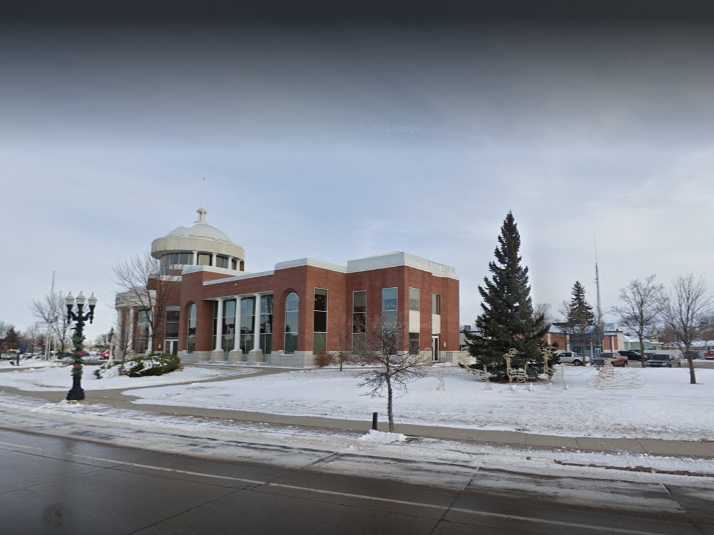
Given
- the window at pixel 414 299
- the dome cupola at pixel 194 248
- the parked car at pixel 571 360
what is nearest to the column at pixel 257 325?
the window at pixel 414 299

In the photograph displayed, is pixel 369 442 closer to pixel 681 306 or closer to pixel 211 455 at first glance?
pixel 211 455

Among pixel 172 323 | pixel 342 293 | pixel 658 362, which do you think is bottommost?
pixel 658 362

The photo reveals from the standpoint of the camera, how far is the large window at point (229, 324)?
5461 cm

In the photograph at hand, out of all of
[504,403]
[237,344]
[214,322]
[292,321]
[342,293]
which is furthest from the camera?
[214,322]

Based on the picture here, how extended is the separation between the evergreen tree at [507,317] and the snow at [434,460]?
1733 cm

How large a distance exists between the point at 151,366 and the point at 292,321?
1505 centimetres

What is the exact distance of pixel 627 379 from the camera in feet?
94.8

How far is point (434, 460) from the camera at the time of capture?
1056 centimetres

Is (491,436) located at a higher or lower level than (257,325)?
lower

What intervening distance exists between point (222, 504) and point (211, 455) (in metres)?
4.11

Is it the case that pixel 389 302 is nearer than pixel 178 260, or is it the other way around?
pixel 389 302

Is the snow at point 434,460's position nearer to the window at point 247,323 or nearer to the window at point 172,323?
the window at point 247,323

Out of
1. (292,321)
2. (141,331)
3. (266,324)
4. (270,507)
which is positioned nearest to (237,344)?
(266,324)

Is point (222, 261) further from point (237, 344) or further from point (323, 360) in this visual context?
point (323, 360)
